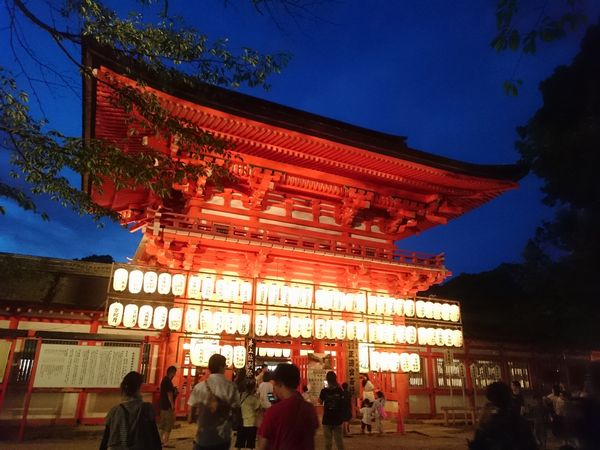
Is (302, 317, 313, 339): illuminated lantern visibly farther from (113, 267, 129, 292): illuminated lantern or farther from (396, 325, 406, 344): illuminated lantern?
(113, 267, 129, 292): illuminated lantern

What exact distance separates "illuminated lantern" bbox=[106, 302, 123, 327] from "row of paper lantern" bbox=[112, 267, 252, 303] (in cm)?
39

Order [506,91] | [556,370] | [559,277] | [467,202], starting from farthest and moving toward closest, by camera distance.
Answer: [556,370]
[559,277]
[467,202]
[506,91]

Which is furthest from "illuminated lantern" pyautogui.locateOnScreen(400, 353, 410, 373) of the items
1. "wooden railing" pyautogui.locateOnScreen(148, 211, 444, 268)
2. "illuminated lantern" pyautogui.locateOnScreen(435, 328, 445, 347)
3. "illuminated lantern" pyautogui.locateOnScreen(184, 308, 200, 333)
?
"illuminated lantern" pyautogui.locateOnScreen(184, 308, 200, 333)

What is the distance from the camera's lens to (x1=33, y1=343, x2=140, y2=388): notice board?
9.34m

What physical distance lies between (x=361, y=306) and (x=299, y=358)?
8.03 ft

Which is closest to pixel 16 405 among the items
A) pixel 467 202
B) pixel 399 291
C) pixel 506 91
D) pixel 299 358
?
pixel 299 358

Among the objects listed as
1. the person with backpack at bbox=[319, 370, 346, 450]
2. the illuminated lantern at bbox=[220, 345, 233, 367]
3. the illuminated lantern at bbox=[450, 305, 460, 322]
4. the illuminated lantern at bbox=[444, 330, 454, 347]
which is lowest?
the person with backpack at bbox=[319, 370, 346, 450]

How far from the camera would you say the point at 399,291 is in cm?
1488

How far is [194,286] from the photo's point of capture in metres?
11.5

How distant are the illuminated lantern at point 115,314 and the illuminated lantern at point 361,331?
6.64m

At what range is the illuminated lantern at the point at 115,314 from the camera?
34.2ft

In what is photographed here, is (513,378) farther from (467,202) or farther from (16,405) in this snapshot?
(16,405)

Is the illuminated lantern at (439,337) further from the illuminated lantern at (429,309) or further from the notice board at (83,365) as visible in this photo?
the notice board at (83,365)

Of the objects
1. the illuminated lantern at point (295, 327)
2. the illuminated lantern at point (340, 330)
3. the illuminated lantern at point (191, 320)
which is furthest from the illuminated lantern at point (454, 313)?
the illuminated lantern at point (191, 320)
